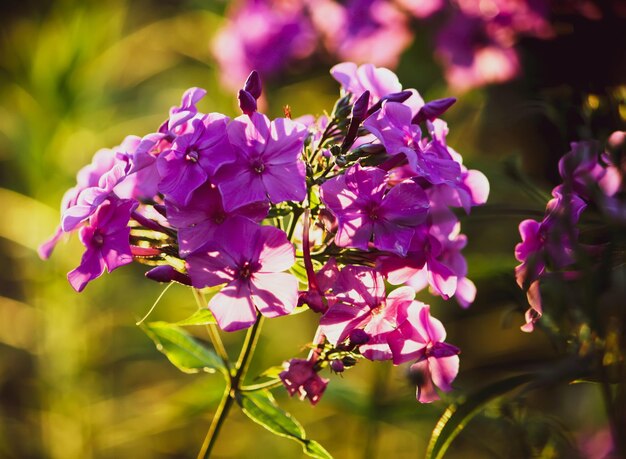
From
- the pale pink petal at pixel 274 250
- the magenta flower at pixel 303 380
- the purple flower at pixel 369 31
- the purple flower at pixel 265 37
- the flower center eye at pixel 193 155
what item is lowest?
the magenta flower at pixel 303 380

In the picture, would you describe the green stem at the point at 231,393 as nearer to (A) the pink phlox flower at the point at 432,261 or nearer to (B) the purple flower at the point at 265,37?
(A) the pink phlox flower at the point at 432,261

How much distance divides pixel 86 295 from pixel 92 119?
0.44 m

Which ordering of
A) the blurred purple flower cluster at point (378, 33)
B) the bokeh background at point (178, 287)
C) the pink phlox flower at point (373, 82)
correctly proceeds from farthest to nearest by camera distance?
the blurred purple flower cluster at point (378, 33) → the bokeh background at point (178, 287) → the pink phlox flower at point (373, 82)

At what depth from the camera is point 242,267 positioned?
649mm

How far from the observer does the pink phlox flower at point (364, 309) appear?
0.65 m

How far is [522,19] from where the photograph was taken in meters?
1.50

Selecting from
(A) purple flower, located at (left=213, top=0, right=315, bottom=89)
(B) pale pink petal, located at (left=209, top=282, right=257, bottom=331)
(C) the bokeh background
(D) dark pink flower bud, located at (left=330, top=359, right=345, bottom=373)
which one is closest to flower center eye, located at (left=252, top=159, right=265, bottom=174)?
(B) pale pink petal, located at (left=209, top=282, right=257, bottom=331)

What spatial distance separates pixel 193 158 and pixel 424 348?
11.6 inches

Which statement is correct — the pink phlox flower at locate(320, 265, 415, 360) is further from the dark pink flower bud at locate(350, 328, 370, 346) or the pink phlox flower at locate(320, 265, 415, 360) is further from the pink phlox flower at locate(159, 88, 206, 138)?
the pink phlox flower at locate(159, 88, 206, 138)

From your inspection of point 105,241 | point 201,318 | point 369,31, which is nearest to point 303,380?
point 201,318

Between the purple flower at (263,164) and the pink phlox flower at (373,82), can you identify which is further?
the pink phlox flower at (373,82)

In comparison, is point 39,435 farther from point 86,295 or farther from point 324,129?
point 324,129

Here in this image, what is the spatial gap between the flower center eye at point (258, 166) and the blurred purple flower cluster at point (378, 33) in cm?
103

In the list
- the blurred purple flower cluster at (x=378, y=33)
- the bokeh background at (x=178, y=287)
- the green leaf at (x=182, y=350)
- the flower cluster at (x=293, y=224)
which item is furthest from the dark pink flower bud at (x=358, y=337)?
the blurred purple flower cluster at (x=378, y=33)
